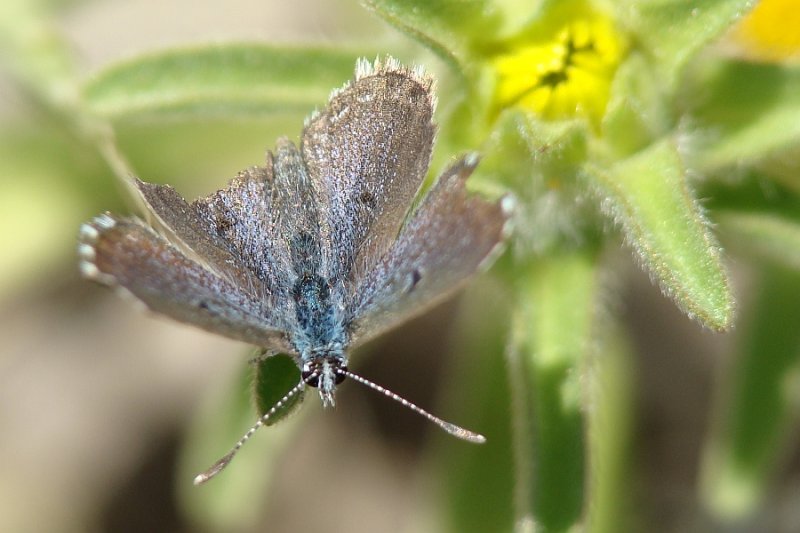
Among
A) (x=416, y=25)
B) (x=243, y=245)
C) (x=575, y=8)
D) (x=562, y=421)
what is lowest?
(x=243, y=245)

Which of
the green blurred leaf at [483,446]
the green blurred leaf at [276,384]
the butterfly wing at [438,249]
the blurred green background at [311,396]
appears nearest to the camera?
the butterfly wing at [438,249]

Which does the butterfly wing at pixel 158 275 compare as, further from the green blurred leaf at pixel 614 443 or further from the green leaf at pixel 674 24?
the green blurred leaf at pixel 614 443

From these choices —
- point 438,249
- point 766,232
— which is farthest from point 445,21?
point 766,232

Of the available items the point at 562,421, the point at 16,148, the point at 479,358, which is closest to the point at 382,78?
the point at 562,421

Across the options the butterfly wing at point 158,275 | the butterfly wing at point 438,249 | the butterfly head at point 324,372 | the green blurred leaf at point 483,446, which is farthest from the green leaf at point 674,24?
the green blurred leaf at point 483,446

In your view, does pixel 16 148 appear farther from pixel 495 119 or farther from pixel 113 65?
pixel 495 119
